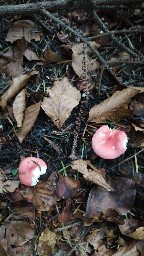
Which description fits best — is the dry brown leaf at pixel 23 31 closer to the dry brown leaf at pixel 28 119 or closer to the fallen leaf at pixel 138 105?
the dry brown leaf at pixel 28 119

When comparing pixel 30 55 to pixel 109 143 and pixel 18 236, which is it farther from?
pixel 18 236

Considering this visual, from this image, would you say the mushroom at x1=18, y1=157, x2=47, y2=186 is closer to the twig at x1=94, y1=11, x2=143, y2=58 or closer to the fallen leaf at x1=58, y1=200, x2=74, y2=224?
the fallen leaf at x1=58, y1=200, x2=74, y2=224

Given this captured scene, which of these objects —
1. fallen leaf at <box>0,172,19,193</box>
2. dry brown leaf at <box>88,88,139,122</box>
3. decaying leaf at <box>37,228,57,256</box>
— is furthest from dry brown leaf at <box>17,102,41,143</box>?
decaying leaf at <box>37,228,57,256</box>

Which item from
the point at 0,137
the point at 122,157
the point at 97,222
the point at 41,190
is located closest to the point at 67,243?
the point at 97,222

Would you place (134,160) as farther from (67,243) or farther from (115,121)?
(67,243)

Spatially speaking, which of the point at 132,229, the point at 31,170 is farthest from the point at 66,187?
the point at 132,229

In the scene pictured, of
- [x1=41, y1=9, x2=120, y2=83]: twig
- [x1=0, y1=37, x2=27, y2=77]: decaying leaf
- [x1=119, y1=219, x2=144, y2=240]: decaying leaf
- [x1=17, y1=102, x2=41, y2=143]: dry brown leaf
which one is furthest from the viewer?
[x1=0, y1=37, x2=27, y2=77]: decaying leaf

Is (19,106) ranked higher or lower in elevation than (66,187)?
higher
